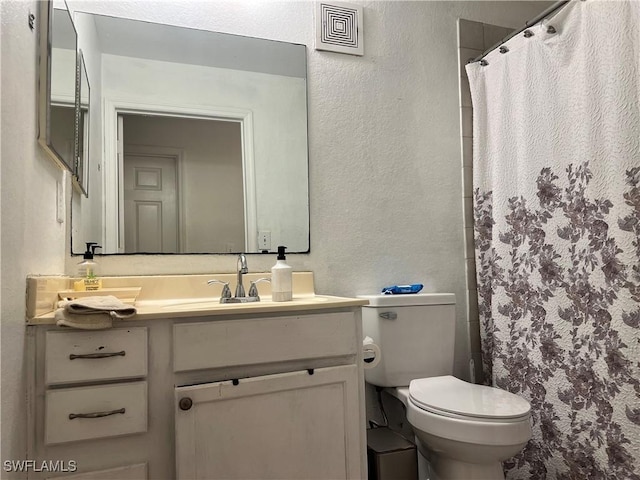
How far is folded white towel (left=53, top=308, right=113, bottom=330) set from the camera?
1104 mm

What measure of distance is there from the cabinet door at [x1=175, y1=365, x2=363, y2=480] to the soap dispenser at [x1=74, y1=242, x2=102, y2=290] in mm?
563

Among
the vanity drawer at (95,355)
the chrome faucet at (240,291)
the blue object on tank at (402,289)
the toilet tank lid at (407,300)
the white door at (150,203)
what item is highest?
the white door at (150,203)

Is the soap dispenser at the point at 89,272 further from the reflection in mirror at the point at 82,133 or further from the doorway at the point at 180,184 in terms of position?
the reflection in mirror at the point at 82,133

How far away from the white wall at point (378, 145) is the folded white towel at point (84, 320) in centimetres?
47

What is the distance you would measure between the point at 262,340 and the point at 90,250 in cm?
75

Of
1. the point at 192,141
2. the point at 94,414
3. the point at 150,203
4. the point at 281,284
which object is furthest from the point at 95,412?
the point at 192,141

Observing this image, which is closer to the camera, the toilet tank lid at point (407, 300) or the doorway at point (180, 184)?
the doorway at point (180, 184)

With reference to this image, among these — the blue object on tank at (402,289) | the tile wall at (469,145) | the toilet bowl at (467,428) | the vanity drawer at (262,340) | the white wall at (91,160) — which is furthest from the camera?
the tile wall at (469,145)

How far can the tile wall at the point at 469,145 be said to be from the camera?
215 cm

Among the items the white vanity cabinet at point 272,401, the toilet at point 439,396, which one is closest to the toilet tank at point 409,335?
the toilet at point 439,396

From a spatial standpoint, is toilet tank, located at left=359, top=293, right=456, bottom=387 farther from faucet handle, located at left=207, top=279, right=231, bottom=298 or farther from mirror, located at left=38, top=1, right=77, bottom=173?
mirror, located at left=38, top=1, right=77, bottom=173

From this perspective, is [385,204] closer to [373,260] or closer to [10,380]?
[373,260]

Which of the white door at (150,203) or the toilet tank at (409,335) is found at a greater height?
the white door at (150,203)

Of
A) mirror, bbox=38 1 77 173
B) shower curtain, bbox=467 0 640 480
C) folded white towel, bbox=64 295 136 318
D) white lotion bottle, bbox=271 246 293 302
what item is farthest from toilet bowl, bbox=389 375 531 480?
mirror, bbox=38 1 77 173
